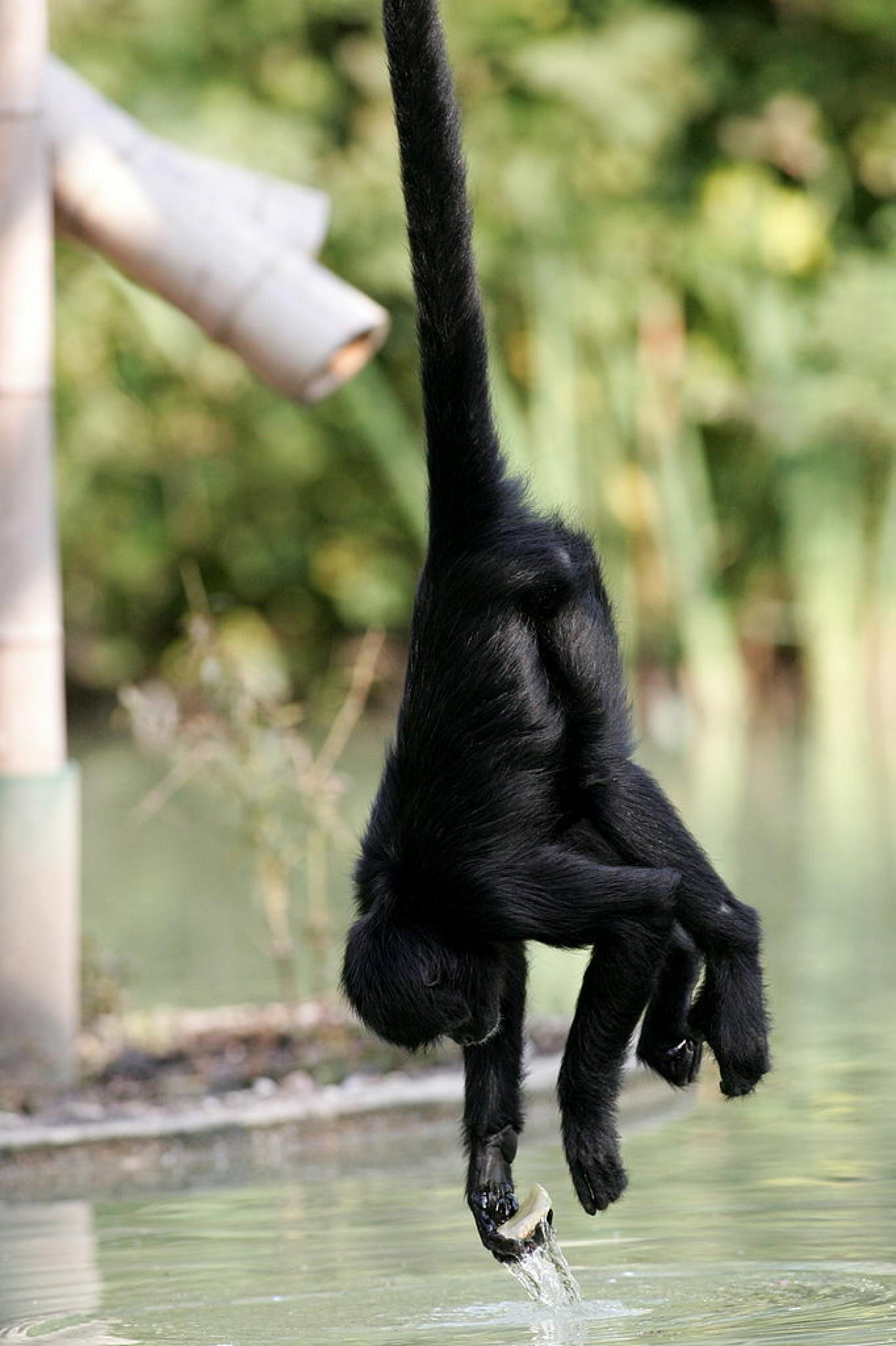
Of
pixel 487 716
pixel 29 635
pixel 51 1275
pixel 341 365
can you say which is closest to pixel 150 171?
pixel 341 365

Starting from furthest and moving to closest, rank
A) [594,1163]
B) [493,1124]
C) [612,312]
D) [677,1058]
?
[612,312]
[493,1124]
[677,1058]
[594,1163]

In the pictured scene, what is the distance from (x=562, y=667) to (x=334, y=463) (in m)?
41.1

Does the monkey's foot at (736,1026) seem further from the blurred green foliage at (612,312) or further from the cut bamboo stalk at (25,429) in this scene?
the blurred green foliage at (612,312)

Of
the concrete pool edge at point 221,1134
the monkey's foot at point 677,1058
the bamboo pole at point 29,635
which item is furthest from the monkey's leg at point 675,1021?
the bamboo pole at point 29,635

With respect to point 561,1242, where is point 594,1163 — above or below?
above

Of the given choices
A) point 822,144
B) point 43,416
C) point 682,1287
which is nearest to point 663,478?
point 822,144

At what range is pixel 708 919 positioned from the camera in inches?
146

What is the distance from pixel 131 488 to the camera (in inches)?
1742

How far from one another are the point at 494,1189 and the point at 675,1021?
0.57 metres

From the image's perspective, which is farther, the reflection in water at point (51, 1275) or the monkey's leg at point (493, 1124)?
the reflection in water at point (51, 1275)

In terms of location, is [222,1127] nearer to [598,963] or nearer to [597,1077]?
[597,1077]

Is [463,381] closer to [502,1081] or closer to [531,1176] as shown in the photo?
[502,1081]

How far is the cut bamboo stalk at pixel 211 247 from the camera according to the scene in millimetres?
A: 8883

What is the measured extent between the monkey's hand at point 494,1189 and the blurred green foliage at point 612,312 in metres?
30.1
